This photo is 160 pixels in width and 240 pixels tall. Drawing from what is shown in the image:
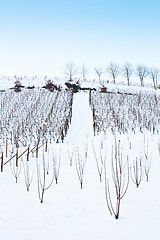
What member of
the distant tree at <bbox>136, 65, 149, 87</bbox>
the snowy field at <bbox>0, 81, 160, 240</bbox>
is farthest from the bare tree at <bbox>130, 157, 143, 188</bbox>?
the distant tree at <bbox>136, 65, 149, 87</bbox>

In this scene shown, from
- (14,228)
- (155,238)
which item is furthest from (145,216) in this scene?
(14,228)

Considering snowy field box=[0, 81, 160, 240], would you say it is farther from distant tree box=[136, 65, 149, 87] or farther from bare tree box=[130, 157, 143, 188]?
distant tree box=[136, 65, 149, 87]

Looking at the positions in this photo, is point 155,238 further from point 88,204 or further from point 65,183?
point 65,183

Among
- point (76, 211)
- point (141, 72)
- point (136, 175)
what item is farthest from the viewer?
point (141, 72)

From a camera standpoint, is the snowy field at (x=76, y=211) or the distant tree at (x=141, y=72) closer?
the snowy field at (x=76, y=211)

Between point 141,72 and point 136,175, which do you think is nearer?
point 136,175

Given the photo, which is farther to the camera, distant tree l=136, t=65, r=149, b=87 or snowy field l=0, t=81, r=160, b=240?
distant tree l=136, t=65, r=149, b=87

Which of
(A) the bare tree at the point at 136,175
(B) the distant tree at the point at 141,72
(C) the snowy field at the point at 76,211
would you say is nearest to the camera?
(C) the snowy field at the point at 76,211

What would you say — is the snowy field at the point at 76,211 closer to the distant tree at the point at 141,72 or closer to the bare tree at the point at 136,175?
the bare tree at the point at 136,175

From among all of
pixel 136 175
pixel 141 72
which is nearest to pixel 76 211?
pixel 136 175

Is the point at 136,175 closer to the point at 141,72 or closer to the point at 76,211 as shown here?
the point at 76,211

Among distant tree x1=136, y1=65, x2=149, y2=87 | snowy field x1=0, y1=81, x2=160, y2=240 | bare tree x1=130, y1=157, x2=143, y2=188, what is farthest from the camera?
distant tree x1=136, y1=65, x2=149, y2=87

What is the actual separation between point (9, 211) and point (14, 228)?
528mm

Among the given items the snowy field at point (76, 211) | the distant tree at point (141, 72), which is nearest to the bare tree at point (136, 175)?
the snowy field at point (76, 211)
